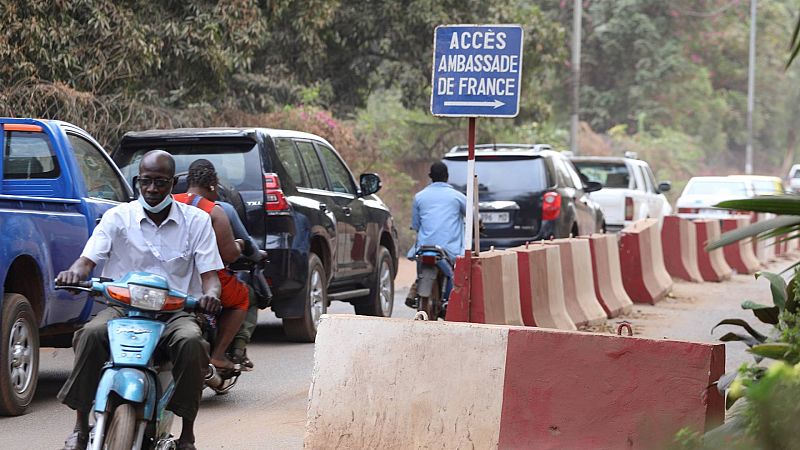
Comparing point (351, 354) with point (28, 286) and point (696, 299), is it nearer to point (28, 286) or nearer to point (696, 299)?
point (28, 286)

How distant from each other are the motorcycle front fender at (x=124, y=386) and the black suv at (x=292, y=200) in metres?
6.07

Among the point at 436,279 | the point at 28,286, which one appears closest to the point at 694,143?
the point at 436,279

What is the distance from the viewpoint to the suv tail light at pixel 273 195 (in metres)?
11.8

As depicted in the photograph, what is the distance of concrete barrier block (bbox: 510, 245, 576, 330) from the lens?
1281 cm

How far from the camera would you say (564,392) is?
22.5 feet

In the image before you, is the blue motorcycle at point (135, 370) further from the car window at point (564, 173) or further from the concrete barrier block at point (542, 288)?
the car window at point (564, 173)

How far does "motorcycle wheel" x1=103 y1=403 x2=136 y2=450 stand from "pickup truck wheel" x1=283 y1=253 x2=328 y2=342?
6579 mm

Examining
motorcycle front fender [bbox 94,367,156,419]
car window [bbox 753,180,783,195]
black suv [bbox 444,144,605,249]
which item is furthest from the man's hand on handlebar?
car window [bbox 753,180,783,195]

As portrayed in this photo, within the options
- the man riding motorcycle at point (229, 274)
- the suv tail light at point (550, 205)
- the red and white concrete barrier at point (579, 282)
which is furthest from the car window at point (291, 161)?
the suv tail light at point (550, 205)

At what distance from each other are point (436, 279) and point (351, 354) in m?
5.25

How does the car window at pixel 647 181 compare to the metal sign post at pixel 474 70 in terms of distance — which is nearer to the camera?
the metal sign post at pixel 474 70

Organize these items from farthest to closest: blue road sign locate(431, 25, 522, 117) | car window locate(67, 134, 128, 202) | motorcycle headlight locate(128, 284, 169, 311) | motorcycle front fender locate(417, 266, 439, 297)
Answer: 1. motorcycle front fender locate(417, 266, 439, 297)
2. blue road sign locate(431, 25, 522, 117)
3. car window locate(67, 134, 128, 202)
4. motorcycle headlight locate(128, 284, 169, 311)

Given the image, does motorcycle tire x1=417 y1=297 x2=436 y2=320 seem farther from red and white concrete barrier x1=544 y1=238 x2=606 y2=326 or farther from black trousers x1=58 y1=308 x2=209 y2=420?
black trousers x1=58 y1=308 x2=209 y2=420

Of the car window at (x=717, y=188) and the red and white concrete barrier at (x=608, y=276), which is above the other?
the car window at (x=717, y=188)
